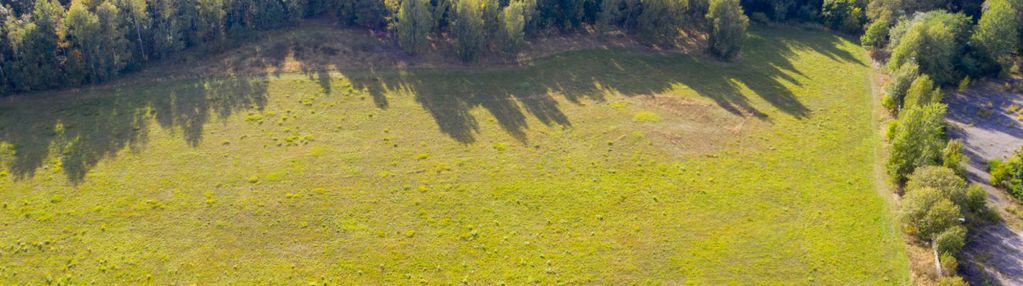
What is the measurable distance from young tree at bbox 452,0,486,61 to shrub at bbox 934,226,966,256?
71.8 meters

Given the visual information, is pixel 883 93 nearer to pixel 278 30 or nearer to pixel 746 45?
pixel 746 45

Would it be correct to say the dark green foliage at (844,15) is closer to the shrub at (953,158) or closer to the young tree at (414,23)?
the shrub at (953,158)

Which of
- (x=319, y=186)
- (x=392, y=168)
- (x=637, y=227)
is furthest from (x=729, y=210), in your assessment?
(x=319, y=186)

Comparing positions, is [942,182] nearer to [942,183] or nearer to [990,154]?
[942,183]

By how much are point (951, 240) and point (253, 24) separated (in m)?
107

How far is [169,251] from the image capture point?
70750 millimetres

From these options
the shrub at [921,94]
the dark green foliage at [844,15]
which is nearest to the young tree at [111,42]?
the shrub at [921,94]

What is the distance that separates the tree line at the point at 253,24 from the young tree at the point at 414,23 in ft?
0.55

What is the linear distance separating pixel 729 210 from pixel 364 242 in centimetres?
4276

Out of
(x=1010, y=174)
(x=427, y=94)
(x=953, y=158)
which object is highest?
(x=427, y=94)

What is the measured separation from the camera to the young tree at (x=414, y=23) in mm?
111312

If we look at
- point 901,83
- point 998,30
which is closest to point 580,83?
point 901,83

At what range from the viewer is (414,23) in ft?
370

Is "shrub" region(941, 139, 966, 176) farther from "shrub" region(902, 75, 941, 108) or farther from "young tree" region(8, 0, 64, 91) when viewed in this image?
"young tree" region(8, 0, 64, 91)
